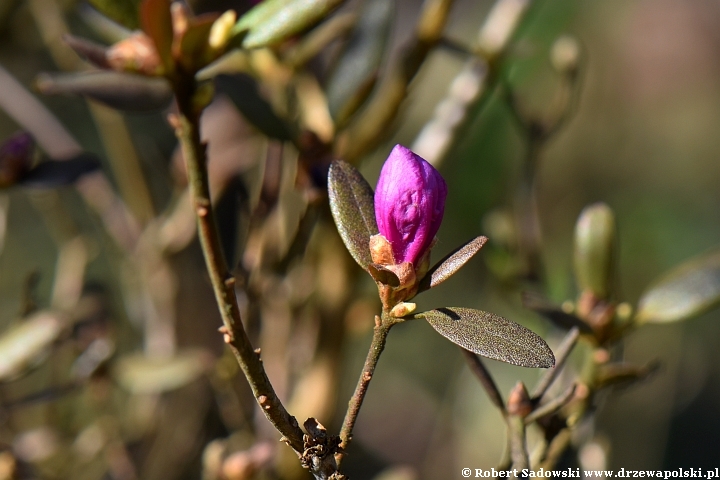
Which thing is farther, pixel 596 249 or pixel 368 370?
pixel 596 249

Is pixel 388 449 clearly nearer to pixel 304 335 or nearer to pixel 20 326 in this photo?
pixel 304 335

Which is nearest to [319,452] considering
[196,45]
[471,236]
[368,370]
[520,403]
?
[368,370]

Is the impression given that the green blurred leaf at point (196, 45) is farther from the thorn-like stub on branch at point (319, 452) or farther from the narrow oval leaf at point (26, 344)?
the narrow oval leaf at point (26, 344)

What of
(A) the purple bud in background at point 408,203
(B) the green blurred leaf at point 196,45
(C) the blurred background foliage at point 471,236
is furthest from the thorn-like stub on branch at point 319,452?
(C) the blurred background foliage at point 471,236

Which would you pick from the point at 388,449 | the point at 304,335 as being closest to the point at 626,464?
the point at 388,449

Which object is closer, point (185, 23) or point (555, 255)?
point (185, 23)

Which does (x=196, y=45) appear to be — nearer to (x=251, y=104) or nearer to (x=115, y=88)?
(x=115, y=88)
